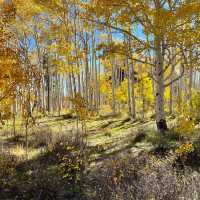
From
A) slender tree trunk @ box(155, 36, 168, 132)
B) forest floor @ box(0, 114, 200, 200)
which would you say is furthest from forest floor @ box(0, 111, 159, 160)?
slender tree trunk @ box(155, 36, 168, 132)

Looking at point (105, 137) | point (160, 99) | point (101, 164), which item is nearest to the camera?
point (101, 164)

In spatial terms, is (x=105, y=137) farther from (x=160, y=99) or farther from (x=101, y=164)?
(x=101, y=164)

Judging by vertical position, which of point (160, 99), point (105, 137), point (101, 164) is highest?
point (160, 99)

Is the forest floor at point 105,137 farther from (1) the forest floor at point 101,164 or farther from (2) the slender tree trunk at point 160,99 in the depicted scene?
(2) the slender tree trunk at point 160,99

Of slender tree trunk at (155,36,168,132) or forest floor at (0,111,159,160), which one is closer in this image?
forest floor at (0,111,159,160)

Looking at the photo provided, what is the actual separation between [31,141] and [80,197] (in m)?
4.48

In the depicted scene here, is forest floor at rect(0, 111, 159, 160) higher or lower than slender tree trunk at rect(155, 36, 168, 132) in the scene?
lower

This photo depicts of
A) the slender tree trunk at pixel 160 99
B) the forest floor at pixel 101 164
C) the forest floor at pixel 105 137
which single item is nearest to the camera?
the forest floor at pixel 101 164

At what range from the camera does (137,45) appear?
13.1 meters

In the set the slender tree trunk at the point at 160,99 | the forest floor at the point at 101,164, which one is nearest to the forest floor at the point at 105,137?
the forest floor at the point at 101,164

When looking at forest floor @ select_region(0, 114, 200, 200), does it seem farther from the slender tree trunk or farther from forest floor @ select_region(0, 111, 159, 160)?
the slender tree trunk

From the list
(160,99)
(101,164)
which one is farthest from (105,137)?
(101,164)

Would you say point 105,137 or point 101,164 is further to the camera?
point 105,137

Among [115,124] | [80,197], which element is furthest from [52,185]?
[115,124]
